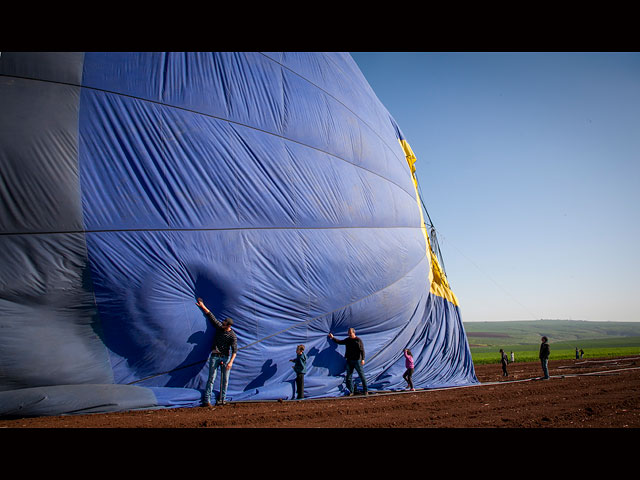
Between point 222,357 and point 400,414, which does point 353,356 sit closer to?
point 222,357

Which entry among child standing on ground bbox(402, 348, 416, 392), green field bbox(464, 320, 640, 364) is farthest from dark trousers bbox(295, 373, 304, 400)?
green field bbox(464, 320, 640, 364)

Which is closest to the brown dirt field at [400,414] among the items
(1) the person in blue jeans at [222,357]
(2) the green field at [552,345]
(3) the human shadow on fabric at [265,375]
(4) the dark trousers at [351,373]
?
(1) the person in blue jeans at [222,357]

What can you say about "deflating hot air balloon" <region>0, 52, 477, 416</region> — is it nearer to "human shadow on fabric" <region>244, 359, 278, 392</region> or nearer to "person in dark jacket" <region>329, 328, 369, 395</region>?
"human shadow on fabric" <region>244, 359, 278, 392</region>

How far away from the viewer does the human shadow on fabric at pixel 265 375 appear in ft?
26.6

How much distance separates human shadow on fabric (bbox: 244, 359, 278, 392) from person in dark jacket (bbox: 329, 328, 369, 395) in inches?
51.6

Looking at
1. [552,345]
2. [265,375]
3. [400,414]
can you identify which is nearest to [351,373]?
[265,375]

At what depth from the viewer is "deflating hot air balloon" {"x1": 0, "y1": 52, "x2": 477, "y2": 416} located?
6.73 meters

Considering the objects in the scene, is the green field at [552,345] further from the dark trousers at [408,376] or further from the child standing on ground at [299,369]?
the child standing on ground at [299,369]

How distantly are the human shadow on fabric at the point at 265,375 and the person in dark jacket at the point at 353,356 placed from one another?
1.31 m
